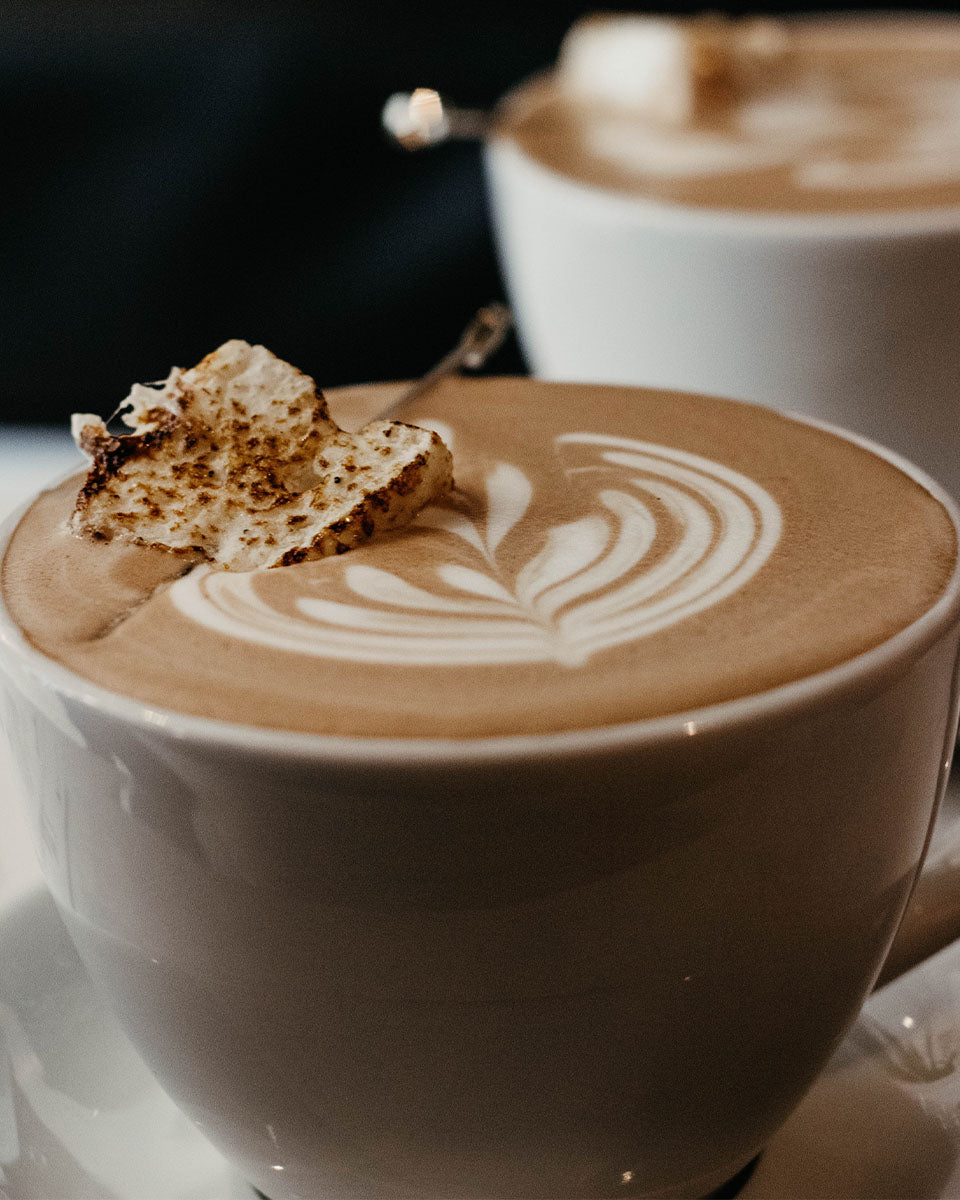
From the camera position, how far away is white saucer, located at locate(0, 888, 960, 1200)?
661 mm

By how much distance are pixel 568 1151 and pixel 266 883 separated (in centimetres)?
17

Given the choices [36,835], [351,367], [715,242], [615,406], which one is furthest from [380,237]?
[36,835]

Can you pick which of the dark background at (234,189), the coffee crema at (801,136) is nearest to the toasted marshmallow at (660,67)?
the coffee crema at (801,136)

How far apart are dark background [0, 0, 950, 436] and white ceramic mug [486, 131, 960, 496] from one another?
35.0 inches

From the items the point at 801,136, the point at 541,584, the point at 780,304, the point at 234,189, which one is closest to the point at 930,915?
the point at 541,584

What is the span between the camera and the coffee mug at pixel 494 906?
1.59 feet

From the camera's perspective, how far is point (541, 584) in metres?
0.58

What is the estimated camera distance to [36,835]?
2.00ft

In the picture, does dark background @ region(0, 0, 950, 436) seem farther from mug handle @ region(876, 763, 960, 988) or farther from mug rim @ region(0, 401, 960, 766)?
mug rim @ region(0, 401, 960, 766)

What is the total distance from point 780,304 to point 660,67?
1.69ft

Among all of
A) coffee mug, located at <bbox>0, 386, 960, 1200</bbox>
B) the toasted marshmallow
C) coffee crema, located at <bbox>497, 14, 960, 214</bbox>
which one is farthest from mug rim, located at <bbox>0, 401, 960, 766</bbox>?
the toasted marshmallow

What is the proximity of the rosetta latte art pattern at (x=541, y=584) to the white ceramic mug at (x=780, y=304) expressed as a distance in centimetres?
40

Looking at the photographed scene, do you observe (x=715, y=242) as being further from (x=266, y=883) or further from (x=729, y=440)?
(x=266, y=883)

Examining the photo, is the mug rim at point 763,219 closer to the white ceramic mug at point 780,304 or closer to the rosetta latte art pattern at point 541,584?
the white ceramic mug at point 780,304
